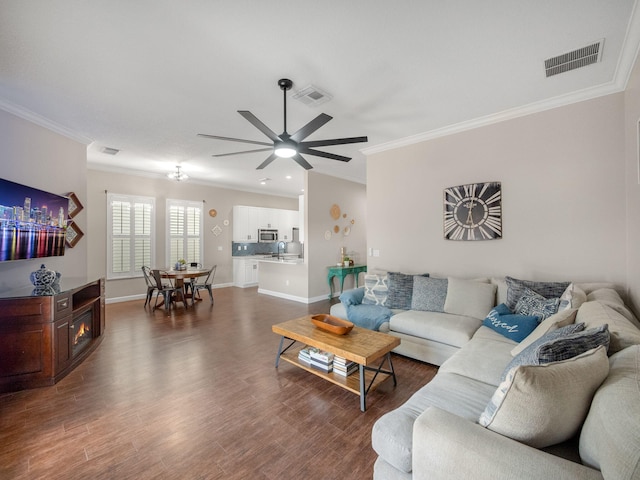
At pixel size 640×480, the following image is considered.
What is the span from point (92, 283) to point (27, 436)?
6.74 ft

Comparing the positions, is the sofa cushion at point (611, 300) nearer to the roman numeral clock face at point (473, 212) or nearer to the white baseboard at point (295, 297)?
the roman numeral clock face at point (473, 212)

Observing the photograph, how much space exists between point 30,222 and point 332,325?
136 inches

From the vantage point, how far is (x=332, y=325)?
2.65 metres

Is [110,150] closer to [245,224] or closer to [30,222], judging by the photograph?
[30,222]

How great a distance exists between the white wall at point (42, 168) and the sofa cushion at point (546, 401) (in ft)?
15.7

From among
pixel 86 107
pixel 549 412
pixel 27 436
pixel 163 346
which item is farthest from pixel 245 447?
pixel 86 107

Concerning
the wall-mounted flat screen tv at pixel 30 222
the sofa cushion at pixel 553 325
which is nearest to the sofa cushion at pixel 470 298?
the sofa cushion at pixel 553 325

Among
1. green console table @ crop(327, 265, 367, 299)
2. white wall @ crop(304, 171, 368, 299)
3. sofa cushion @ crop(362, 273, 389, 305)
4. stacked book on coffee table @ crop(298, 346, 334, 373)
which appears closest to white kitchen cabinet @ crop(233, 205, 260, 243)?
white wall @ crop(304, 171, 368, 299)

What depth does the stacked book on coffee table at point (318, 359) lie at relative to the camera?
2.58 metres

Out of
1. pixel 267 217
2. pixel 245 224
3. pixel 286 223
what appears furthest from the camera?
pixel 286 223

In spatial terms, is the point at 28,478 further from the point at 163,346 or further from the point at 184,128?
the point at 184,128

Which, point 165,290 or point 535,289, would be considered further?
point 165,290

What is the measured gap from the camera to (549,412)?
41.4 inches

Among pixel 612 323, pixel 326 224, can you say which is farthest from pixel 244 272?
pixel 612 323
